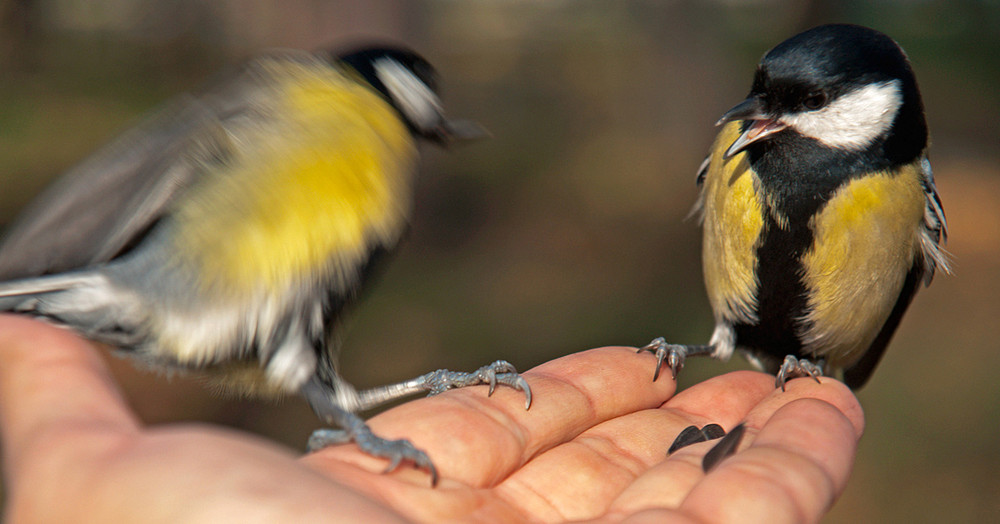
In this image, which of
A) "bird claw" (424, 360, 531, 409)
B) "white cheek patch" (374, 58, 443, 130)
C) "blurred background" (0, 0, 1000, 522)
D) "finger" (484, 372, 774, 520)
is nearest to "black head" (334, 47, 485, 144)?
"white cheek patch" (374, 58, 443, 130)

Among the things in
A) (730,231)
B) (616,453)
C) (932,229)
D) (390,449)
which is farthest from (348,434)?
(932,229)

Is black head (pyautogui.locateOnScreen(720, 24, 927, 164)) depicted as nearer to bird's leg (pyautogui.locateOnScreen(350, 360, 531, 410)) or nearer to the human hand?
the human hand

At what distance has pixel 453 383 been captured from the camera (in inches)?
77.0

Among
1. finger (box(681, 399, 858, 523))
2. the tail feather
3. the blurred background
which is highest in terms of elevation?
finger (box(681, 399, 858, 523))

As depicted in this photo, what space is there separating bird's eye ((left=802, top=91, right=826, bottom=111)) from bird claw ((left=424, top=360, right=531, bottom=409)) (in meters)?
1.04

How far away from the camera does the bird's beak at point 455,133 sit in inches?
75.1

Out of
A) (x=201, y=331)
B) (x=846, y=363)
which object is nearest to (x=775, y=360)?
(x=846, y=363)

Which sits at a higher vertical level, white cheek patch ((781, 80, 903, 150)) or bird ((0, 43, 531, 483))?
white cheek patch ((781, 80, 903, 150))

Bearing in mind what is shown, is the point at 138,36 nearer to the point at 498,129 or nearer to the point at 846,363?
the point at 498,129

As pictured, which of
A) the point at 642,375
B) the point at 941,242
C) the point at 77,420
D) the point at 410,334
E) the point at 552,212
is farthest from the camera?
the point at 552,212

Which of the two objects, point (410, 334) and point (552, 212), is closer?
point (410, 334)

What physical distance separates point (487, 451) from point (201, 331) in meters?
0.66

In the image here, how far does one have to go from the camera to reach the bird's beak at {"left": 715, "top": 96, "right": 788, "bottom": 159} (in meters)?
2.00

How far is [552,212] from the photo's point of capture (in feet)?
21.5
